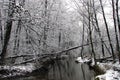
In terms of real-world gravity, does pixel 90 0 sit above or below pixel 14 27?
above

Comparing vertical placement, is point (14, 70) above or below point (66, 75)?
above

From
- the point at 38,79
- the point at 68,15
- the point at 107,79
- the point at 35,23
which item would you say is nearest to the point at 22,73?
the point at 38,79

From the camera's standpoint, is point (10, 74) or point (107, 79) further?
point (10, 74)

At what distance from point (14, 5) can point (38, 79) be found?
6.24 meters

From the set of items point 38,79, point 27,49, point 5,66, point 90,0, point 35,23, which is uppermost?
point 90,0

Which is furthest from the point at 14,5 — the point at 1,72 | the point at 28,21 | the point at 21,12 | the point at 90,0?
the point at 90,0

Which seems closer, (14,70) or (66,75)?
(14,70)

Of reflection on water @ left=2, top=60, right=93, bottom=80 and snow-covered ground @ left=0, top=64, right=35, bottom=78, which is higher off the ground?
snow-covered ground @ left=0, top=64, right=35, bottom=78

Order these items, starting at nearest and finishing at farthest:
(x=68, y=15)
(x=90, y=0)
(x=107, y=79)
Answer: (x=107, y=79) → (x=90, y=0) → (x=68, y=15)

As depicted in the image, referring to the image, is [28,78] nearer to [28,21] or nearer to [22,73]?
[22,73]

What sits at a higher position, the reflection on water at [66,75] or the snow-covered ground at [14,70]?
the snow-covered ground at [14,70]

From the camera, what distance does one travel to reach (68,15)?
41.2 m

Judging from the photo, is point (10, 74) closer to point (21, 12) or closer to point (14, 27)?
point (21, 12)

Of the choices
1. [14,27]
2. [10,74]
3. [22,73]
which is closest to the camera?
[10,74]
